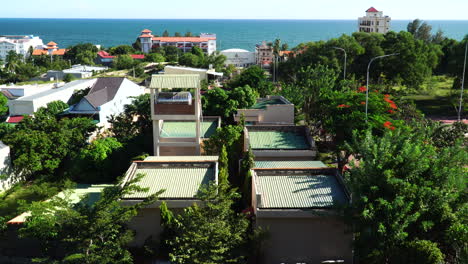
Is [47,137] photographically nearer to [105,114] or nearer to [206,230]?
[105,114]

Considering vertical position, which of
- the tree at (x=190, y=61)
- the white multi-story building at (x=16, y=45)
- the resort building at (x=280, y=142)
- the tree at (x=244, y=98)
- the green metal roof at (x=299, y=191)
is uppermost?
the white multi-story building at (x=16, y=45)

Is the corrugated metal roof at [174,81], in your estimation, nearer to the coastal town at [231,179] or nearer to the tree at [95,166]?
the coastal town at [231,179]

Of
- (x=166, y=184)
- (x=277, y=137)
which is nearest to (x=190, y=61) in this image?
(x=277, y=137)

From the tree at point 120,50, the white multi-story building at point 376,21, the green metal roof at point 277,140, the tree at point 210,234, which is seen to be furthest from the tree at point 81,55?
the tree at point 210,234

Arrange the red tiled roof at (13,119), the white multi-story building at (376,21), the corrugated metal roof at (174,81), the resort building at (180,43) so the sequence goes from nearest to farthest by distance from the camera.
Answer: the corrugated metal roof at (174,81), the red tiled roof at (13,119), the white multi-story building at (376,21), the resort building at (180,43)

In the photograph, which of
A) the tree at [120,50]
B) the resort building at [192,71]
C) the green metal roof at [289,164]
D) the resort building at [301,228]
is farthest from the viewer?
the tree at [120,50]

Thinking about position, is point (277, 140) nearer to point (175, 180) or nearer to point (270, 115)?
point (270, 115)
